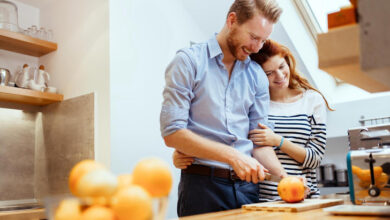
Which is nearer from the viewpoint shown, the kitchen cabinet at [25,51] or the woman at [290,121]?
the woman at [290,121]

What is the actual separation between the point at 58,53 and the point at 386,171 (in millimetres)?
2631

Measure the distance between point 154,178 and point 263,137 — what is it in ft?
3.36

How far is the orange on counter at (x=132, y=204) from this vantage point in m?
0.52

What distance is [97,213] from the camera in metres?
0.51

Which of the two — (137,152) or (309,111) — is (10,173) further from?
(309,111)

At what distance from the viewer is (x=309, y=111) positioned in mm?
1744

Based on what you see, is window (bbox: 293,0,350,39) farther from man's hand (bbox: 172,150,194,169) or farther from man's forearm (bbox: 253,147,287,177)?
man's hand (bbox: 172,150,194,169)

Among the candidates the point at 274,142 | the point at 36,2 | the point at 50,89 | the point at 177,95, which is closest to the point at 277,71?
the point at 274,142

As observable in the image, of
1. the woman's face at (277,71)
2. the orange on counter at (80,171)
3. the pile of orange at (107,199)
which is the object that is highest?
the woman's face at (277,71)

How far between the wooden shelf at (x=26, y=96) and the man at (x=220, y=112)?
1.70 meters

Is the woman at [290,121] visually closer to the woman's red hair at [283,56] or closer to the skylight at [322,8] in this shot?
the woman's red hair at [283,56]

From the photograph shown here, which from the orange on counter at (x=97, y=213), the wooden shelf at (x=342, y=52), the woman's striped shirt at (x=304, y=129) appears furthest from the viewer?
the woman's striped shirt at (x=304, y=129)

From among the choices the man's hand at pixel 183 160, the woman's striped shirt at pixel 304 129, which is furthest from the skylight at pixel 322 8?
the man's hand at pixel 183 160

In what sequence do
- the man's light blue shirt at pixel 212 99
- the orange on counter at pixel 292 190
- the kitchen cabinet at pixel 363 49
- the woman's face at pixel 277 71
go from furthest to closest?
the woman's face at pixel 277 71
the man's light blue shirt at pixel 212 99
the orange on counter at pixel 292 190
the kitchen cabinet at pixel 363 49
